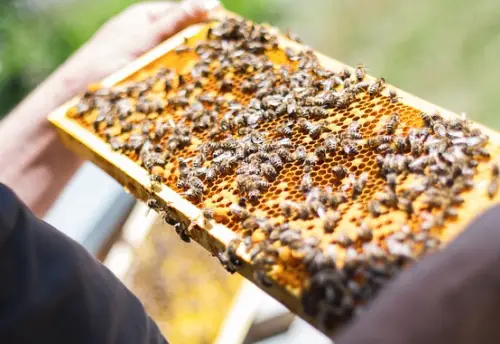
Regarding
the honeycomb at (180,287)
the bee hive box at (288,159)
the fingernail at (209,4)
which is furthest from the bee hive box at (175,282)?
the fingernail at (209,4)

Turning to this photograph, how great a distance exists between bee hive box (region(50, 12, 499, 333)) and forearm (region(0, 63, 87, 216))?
1.62ft

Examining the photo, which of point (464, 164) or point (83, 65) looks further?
point (83, 65)

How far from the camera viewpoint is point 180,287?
10.3 feet

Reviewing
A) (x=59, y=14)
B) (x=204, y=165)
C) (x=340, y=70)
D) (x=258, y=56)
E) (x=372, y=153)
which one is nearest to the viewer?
(x=372, y=153)

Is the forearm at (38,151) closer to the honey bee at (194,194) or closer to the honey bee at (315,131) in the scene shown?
the honey bee at (194,194)

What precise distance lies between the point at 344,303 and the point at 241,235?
16.3 inches

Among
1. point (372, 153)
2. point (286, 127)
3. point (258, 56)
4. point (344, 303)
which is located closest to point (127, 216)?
point (258, 56)

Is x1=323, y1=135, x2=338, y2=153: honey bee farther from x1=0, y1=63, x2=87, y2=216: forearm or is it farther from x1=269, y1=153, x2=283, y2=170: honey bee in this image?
x1=0, y1=63, x2=87, y2=216: forearm

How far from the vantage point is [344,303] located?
4.17 ft

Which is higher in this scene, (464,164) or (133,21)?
(133,21)

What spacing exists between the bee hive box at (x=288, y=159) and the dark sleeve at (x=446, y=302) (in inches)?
9.5

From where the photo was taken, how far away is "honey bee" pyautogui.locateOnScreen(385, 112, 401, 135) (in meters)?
1.71

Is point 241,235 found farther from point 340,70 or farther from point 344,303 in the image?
point 340,70

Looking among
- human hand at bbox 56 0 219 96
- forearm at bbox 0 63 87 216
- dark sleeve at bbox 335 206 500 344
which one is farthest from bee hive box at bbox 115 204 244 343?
dark sleeve at bbox 335 206 500 344
